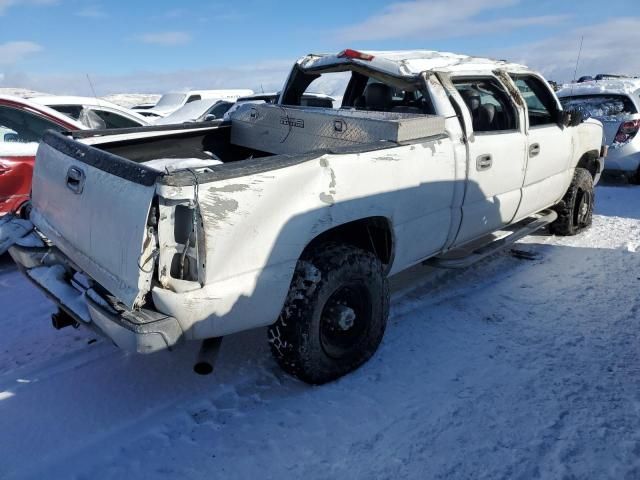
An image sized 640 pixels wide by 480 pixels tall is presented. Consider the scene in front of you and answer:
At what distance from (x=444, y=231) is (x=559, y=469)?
1.69m

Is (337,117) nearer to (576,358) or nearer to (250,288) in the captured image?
(250,288)

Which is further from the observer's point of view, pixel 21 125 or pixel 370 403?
pixel 21 125

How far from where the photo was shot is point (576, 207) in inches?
223

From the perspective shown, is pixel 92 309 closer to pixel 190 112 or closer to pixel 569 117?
pixel 569 117

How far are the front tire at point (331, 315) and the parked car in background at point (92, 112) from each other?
16.0 feet

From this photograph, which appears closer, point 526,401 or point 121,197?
point 121,197

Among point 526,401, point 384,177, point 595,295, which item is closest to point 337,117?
point 384,177

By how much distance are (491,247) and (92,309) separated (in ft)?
10.2

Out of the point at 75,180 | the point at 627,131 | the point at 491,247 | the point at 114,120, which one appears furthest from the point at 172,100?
the point at 75,180

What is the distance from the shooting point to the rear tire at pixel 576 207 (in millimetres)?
5438

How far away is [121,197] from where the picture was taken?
2357 millimetres

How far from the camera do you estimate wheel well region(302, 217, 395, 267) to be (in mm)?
3105

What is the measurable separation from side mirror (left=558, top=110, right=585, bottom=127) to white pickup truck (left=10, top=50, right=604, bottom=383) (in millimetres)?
15

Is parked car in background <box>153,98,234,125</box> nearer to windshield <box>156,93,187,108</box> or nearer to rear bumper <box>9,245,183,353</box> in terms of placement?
windshield <box>156,93,187,108</box>
